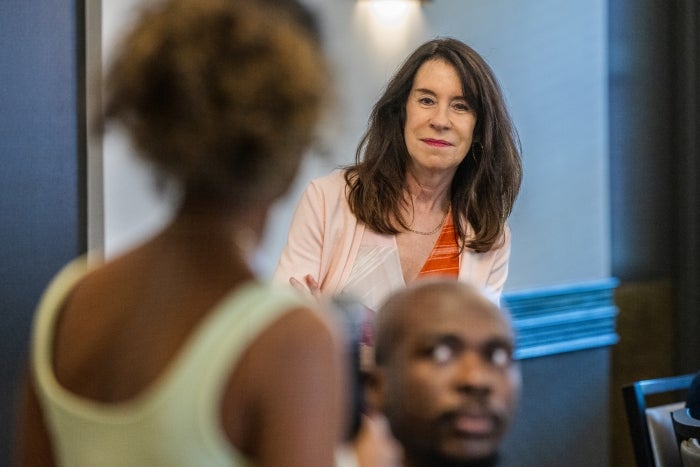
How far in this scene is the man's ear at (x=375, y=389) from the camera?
2.68 ft

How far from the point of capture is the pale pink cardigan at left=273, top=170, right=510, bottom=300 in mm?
2299

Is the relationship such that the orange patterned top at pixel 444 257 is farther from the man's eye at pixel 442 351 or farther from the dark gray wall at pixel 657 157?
the dark gray wall at pixel 657 157

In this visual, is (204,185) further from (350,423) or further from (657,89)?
(657,89)

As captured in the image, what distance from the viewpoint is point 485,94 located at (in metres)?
2.41

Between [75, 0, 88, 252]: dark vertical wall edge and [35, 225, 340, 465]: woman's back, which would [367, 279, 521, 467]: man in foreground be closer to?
[35, 225, 340, 465]: woman's back

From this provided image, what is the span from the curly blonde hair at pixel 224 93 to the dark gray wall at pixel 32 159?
2.17 metres

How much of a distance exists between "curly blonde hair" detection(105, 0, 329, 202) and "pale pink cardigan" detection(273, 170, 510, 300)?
1.50 m

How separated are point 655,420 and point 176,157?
6.95 feet

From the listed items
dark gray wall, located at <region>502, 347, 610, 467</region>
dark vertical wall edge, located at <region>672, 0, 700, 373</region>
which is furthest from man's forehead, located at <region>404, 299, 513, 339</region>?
dark vertical wall edge, located at <region>672, 0, 700, 373</region>

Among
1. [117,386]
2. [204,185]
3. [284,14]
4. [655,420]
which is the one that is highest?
[284,14]

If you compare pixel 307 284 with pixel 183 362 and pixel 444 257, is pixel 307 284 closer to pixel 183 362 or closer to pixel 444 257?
pixel 444 257

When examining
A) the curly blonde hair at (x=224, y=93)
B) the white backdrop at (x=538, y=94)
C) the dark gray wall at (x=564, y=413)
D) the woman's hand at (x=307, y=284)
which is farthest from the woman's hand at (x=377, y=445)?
the dark gray wall at (x=564, y=413)

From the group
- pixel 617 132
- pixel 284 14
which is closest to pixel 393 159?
pixel 284 14

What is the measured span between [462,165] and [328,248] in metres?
0.40
